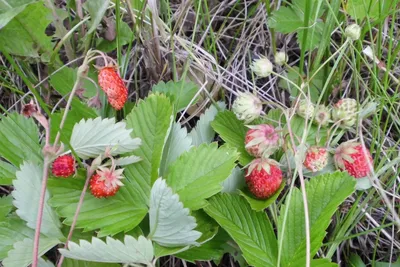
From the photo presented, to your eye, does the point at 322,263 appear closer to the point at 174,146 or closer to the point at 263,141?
the point at 263,141

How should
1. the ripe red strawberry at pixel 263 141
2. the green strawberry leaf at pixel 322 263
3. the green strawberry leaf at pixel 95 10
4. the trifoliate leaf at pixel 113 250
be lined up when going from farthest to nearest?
the green strawberry leaf at pixel 95 10 < the ripe red strawberry at pixel 263 141 < the green strawberry leaf at pixel 322 263 < the trifoliate leaf at pixel 113 250

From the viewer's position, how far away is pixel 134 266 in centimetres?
97

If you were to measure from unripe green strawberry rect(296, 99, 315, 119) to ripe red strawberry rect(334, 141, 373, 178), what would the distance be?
105 mm

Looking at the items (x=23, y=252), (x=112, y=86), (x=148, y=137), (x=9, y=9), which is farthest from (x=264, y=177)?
(x=9, y=9)

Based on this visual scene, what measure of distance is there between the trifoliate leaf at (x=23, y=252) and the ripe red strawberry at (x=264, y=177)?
42cm

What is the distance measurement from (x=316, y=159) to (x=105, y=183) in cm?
45

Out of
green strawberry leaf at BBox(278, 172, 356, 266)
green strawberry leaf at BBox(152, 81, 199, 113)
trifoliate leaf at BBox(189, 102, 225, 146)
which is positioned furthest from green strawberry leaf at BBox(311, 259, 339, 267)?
green strawberry leaf at BBox(152, 81, 199, 113)

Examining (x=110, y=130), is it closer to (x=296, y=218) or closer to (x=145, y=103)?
(x=145, y=103)

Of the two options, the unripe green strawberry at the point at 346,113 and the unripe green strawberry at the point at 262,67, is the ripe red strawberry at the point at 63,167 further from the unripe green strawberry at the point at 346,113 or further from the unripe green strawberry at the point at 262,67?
the unripe green strawberry at the point at 346,113

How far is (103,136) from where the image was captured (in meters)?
1.00

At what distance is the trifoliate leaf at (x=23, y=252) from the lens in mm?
949

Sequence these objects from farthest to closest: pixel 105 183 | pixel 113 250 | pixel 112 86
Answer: pixel 112 86
pixel 105 183
pixel 113 250

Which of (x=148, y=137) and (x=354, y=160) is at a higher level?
(x=148, y=137)

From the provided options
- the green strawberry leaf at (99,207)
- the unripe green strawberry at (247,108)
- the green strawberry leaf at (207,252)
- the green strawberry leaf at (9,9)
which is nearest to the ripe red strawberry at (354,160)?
the unripe green strawberry at (247,108)
